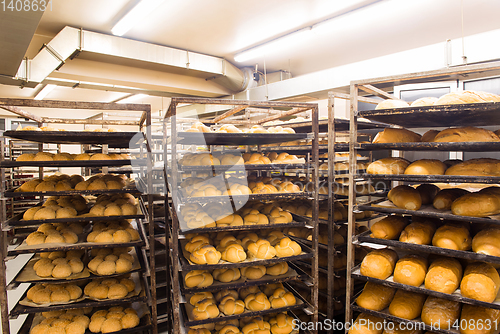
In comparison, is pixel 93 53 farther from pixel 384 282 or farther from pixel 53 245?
pixel 384 282

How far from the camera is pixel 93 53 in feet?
14.2

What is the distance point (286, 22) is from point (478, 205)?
3.44 meters

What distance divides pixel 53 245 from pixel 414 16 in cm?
463

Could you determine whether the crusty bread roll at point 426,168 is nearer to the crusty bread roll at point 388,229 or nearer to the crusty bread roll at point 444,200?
the crusty bread roll at point 444,200

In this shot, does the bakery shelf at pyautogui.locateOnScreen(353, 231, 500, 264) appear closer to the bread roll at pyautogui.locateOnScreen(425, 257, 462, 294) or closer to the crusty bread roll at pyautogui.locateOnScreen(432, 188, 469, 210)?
the bread roll at pyautogui.locateOnScreen(425, 257, 462, 294)

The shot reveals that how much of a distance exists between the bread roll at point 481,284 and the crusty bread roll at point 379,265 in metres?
0.38

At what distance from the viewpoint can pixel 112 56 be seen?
4.48 meters

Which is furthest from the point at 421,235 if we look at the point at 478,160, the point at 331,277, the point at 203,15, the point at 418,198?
the point at 203,15

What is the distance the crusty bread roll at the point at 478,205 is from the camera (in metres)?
1.58

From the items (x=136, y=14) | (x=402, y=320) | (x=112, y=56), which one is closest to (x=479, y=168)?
(x=402, y=320)

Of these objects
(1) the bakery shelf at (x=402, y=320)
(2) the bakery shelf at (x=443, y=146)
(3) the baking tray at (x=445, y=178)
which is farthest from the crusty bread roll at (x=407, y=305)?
(2) the bakery shelf at (x=443, y=146)

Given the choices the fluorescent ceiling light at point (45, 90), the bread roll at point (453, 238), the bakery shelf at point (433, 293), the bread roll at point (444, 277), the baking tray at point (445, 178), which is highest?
the fluorescent ceiling light at point (45, 90)

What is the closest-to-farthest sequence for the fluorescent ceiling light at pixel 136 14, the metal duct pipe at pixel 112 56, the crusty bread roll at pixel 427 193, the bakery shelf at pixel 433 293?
the bakery shelf at pixel 433 293 → the crusty bread roll at pixel 427 193 → the fluorescent ceiling light at pixel 136 14 → the metal duct pipe at pixel 112 56

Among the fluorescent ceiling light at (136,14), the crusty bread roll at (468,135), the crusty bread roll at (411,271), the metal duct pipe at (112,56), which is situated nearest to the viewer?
the crusty bread roll at (468,135)
